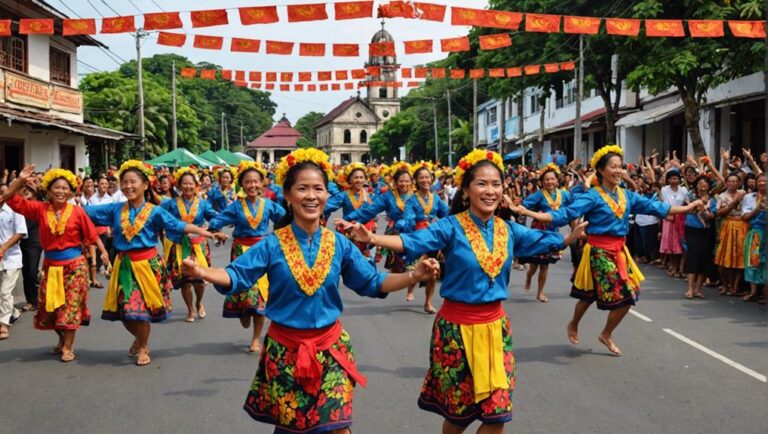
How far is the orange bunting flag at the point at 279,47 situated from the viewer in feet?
49.5

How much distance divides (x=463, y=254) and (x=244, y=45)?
11507 mm

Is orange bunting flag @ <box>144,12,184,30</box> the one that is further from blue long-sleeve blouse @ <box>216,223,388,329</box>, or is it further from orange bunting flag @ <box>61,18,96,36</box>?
blue long-sleeve blouse @ <box>216,223,388,329</box>

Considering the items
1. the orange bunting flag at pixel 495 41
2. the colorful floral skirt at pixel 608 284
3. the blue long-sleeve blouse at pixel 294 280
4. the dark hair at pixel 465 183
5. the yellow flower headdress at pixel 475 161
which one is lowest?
the colorful floral skirt at pixel 608 284

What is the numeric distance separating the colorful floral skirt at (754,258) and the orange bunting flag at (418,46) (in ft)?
24.2

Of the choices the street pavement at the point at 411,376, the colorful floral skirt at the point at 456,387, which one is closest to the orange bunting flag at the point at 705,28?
the street pavement at the point at 411,376

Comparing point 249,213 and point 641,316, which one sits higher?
point 249,213

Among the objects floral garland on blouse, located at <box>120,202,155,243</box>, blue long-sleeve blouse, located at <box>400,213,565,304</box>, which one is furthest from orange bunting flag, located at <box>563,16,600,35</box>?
blue long-sleeve blouse, located at <box>400,213,565,304</box>

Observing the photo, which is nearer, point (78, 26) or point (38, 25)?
point (78, 26)


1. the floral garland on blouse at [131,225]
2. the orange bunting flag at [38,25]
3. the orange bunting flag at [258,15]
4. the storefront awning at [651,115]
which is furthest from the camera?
the storefront awning at [651,115]

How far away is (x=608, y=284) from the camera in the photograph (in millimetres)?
7262

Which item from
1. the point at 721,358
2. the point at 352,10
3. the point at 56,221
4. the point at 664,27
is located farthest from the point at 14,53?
the point at 721,358

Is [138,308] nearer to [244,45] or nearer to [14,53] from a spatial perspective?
[244,45]

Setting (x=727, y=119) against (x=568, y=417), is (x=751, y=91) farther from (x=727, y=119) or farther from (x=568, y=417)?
(x=568, y=417)

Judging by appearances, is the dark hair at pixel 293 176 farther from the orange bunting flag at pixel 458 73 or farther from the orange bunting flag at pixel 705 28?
the orange bunting flag at pixel 458 73
